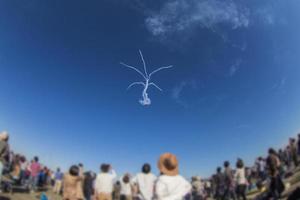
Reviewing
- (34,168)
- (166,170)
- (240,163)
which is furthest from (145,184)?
(34,168)

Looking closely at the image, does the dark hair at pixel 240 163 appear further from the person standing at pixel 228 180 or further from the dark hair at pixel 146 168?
the dark hair at pixel 146 168

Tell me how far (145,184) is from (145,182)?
86 mm

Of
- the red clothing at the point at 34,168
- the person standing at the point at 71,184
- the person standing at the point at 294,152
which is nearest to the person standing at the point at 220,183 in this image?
the person standing at the point at 294,152

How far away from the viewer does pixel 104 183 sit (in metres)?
11.3

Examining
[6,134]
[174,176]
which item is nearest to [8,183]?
[6,134]

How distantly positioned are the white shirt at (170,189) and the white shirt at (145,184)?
158 cm

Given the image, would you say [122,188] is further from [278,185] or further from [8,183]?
[8,183]

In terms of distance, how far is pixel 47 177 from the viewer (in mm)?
25875

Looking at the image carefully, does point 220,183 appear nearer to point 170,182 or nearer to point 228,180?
point 228,180

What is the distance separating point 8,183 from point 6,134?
335 inches

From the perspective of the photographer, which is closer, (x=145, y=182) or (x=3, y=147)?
(x=145, y=182)

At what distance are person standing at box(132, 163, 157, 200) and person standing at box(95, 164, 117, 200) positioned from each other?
3521 mm

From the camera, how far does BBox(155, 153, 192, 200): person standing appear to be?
5461mm

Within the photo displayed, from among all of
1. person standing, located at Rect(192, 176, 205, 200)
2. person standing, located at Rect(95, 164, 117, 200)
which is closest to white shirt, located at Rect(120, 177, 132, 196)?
person standing, located at Rect(95, 164, 117, 200)
